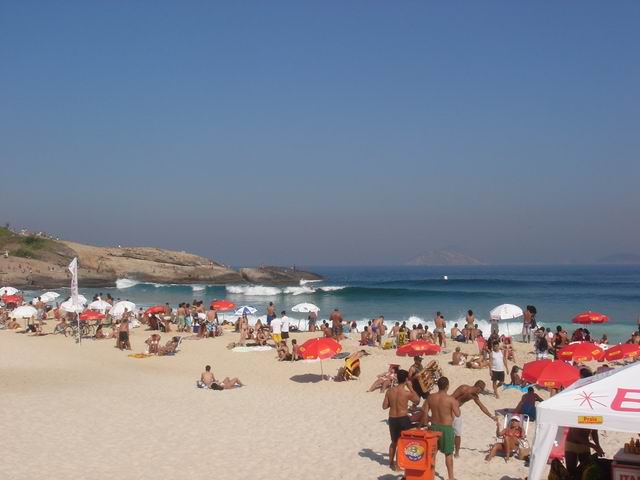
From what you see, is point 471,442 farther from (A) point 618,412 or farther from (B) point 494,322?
(B) point 494,322

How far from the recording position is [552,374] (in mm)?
10422

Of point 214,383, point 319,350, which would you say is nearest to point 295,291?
point 214,383

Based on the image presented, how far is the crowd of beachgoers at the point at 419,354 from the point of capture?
829 cm

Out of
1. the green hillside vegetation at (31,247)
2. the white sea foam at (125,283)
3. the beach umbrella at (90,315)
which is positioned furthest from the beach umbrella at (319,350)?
the green hillside vegetation at (31,247)

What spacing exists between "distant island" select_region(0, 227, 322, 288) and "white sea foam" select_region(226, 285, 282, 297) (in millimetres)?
6017

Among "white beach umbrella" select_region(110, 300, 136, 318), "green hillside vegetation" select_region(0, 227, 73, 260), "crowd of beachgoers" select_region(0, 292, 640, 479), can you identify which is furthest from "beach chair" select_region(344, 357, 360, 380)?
"green hillside vegetation" select_region(0, 227, 73, 260)

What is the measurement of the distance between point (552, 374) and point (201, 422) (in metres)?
6.17

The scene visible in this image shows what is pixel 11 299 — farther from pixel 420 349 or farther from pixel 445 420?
pixel 445 420

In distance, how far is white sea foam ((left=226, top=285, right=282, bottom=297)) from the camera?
6175cm

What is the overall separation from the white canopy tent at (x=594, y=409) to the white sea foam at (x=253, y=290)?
54725mm

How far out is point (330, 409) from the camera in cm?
1273

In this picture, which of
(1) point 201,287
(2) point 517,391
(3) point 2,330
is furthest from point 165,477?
(1) point 201,287

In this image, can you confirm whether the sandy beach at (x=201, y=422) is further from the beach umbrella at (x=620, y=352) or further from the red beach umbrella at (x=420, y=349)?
the beach umbrella at (x=620, y=352)

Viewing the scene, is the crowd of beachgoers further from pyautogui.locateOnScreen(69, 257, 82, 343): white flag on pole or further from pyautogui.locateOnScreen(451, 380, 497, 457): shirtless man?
pyautogui.locateOnScreen(69, 257, 82, 343): white flag on pole
